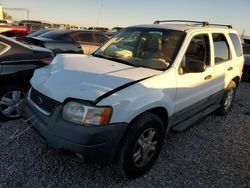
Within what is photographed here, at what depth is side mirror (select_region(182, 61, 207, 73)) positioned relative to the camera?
3727mm

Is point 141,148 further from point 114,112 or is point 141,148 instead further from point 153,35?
point 153,35

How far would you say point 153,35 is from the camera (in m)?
4.31

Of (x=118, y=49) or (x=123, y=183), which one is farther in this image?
(x=118, y=49)

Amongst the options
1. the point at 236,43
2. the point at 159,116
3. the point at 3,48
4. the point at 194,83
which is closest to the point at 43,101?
the point at 159,116

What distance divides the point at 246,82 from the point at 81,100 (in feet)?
28.4

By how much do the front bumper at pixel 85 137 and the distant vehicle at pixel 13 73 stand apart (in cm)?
172

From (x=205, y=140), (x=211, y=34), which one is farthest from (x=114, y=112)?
(x=211, y=34)

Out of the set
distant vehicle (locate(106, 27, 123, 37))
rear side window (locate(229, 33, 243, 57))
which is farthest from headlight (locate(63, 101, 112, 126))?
rear side window (locate(229, 33, 243, 57))

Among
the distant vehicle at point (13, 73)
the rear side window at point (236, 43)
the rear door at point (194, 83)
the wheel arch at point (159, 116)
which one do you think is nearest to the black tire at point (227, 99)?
the rear side window at point (236, 43)

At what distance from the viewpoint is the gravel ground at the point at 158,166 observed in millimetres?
3217

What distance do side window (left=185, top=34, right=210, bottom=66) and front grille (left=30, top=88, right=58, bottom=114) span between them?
1.89 m

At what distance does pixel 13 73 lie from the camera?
452 centimetres

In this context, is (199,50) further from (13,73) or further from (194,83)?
(13,73)

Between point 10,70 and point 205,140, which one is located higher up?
point 10,70
